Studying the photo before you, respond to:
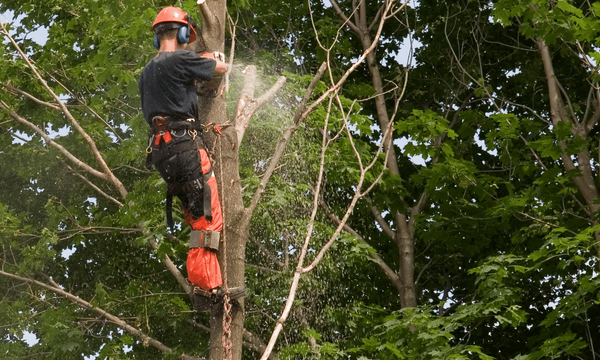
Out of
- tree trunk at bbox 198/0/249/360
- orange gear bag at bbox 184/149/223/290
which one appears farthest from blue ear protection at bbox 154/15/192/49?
orange gear bag at bbox 184/149/223/290

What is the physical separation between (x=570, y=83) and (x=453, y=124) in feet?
5.94

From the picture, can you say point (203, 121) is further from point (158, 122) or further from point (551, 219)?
point (551, 219)

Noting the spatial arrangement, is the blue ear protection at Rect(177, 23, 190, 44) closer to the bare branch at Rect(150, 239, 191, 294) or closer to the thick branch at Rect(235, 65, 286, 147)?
the thick branch at Rect(235, 65, 286, 147)

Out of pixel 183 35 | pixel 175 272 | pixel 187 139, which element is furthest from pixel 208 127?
pixel 175 272

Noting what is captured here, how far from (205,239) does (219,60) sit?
3.76 feet

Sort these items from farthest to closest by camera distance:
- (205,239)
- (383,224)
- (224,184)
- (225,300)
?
1. (383,224)
2. (224,184)
3. (205,239)
4. (225,300)

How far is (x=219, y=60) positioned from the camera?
5852 millimetres

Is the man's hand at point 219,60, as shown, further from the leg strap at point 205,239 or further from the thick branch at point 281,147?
the leg strap at point 205,239

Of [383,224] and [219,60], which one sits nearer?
[219,60]

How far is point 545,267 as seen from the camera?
10.9 meters

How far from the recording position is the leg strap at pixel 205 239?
558 cm

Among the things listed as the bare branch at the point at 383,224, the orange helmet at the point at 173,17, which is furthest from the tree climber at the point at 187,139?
the bare branch at the point at 383,224

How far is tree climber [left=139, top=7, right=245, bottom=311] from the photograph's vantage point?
559 cm

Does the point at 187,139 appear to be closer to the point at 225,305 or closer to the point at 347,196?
the point at 225,305
